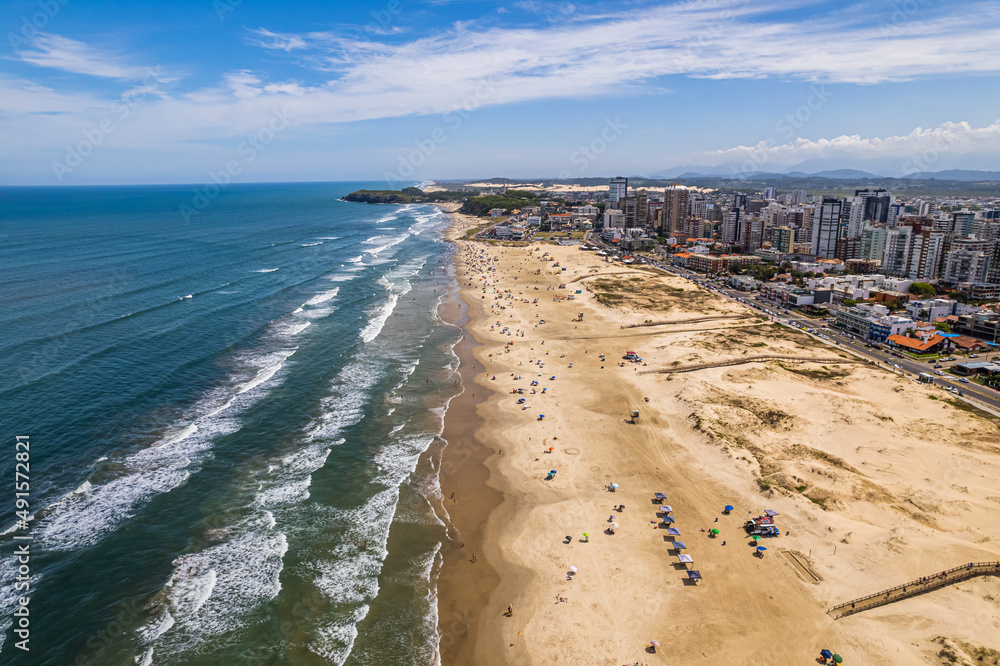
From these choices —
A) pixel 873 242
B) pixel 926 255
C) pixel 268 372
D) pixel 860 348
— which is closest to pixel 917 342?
pixel 860 348

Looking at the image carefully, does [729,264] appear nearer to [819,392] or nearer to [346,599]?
[819,392]

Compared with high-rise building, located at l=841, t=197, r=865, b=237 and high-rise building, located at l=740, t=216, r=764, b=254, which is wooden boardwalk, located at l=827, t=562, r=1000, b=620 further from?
high-rise building, located at l=841, t=197, r=865, b=237

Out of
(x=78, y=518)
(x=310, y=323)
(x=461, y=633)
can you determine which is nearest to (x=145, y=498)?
(x=78, y=518)

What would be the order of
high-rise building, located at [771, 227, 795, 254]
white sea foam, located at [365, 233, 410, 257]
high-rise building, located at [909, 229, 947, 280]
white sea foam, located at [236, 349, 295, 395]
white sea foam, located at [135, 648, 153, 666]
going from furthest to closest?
high-rise building, located at [771, 227, 795, 254] < white sea foam, located at [365, 233, 410, 257] < high-rise building, located at [909, 229, 947, 280] < white sea foam, located at [236, 349, 295, 395] < white sea foam, located at [135, 648, 153, 666]

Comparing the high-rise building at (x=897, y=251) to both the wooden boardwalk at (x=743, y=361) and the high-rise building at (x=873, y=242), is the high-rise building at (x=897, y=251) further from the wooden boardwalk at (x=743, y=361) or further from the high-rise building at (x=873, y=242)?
the wooden boardwalk at (x=743, y=361)

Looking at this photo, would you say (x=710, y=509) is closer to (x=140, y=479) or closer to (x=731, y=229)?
(x=140, y=479)

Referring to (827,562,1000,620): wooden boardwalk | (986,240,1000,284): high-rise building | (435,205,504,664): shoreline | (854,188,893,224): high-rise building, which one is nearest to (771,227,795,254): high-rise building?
(986,240,1000,284): high-rise building
